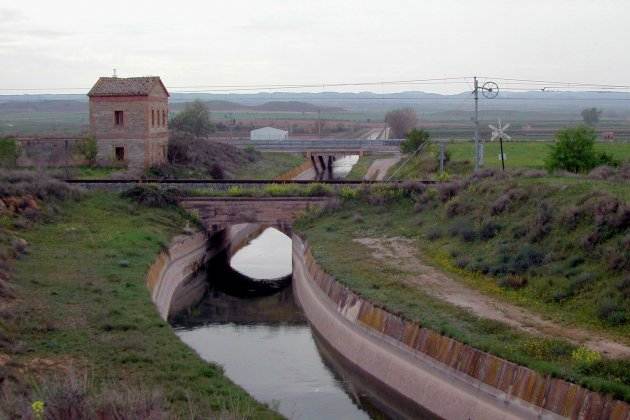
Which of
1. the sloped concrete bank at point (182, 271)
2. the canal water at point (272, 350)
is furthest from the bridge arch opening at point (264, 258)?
the sloped concrete bank at point (182, 271)

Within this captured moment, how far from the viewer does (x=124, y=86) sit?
4738 cm

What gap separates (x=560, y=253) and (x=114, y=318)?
1215 cm

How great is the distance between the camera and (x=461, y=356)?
19250 mm

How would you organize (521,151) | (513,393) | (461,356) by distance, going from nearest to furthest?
(513,393), (461,356), (521,151)

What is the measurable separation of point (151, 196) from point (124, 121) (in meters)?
8.46

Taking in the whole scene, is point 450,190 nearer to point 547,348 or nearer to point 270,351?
point 270,351

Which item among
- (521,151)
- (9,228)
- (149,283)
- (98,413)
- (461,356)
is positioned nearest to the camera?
(98,413)

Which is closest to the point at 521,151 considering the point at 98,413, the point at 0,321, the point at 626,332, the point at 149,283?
the point at 149,283

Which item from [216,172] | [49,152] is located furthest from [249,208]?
[49,152]

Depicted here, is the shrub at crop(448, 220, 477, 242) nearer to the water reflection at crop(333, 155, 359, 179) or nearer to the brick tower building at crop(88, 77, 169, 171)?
the brick tower building at crop(88, 77, 169, 171)

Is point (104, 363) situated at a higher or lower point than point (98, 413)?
lower

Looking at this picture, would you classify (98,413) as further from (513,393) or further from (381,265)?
(381,265)

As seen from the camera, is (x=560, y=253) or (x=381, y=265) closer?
(x=560, y=253)

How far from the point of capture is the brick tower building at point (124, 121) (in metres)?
46.8
